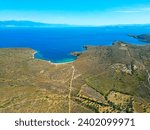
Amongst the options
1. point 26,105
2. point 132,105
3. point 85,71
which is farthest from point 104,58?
point 26,105

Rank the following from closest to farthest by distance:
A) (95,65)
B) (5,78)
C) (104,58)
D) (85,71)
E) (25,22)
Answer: (5,78) → (85,71) → (95,65) → (104,58) → (25,22)

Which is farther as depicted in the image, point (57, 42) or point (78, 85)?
point (57, 42)

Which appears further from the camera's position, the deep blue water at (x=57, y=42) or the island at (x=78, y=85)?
the deep blue water at (x=57, y=42)

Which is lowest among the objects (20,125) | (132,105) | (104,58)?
(132,105)

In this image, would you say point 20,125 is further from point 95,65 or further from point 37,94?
point 95,65

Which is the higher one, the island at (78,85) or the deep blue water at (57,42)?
the deep blue water at (57,42)

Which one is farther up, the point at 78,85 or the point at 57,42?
the point at 57,42

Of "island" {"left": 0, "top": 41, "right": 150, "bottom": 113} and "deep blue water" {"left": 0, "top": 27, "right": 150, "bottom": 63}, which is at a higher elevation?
"deep blue water" {"left": 0, "top": 27, "right": 150, "bottom": 63}

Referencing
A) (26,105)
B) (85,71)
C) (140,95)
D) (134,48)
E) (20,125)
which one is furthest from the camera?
(134,48)
